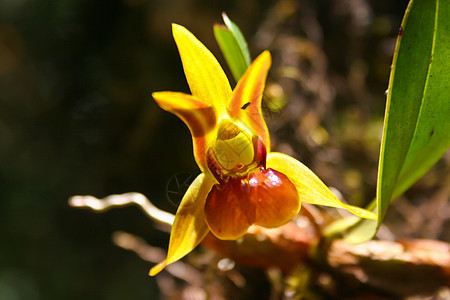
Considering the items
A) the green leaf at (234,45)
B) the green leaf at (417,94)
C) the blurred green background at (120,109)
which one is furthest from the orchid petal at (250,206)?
the blurred green background at (120,109)

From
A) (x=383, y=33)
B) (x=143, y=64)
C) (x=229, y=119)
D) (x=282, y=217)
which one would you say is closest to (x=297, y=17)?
(x=383, y=33)

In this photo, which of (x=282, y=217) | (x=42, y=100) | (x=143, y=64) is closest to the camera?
(x=282, y=217)

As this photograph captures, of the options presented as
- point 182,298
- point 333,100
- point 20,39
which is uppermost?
point 333,100

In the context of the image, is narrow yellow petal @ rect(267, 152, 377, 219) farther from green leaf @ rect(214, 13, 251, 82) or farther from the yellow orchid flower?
→ green leaf @ rect(214, 13, 251, 82)

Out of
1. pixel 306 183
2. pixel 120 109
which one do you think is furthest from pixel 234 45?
pixel 120 109

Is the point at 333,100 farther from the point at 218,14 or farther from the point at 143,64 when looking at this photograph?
the point at 143,64

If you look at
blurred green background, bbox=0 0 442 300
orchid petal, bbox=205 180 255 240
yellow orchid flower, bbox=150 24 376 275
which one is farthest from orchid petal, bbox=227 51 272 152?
blurred green background, bbox=0 0 442 300

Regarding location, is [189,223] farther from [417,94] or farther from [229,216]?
[417,94]
